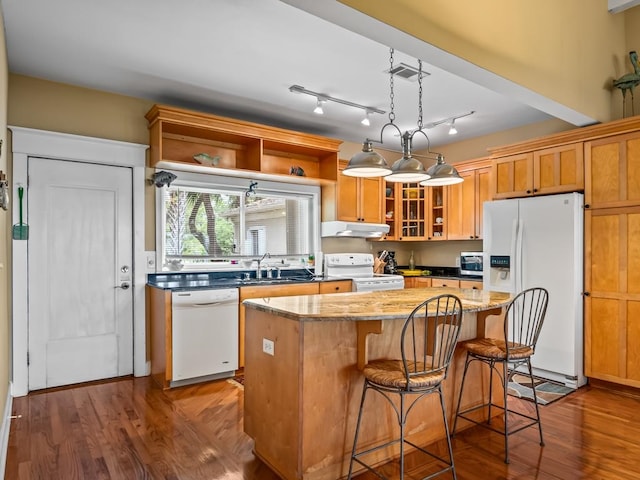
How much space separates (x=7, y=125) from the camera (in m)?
3.55

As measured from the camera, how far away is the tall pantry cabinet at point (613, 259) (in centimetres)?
363

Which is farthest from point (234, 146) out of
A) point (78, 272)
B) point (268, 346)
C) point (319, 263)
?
point (268, 346)

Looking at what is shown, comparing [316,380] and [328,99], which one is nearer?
[316,380]

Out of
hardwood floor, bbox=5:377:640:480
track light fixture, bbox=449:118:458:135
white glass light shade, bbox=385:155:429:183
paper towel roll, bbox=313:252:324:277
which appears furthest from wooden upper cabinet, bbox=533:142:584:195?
paper towel roll, bbox=313:252:324:277

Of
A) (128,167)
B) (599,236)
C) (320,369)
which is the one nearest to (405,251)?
(599,236)

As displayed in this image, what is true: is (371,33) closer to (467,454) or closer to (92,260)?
(467,454)

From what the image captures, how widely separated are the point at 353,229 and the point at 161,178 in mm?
2323

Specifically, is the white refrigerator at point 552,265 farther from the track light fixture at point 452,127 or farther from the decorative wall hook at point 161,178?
the decorative wall hook at point 161,178

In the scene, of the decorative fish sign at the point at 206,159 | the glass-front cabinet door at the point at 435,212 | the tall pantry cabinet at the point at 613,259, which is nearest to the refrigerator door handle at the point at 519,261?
the tall pantry cabinet at the point at 613,259

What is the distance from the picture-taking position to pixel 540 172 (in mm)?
4254

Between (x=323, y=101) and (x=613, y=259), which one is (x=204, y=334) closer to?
(x=323, y=101)

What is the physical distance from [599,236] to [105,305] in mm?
4607

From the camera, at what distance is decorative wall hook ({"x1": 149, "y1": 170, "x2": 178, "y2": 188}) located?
13.7ft

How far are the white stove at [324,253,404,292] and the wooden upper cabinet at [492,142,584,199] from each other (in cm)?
158
